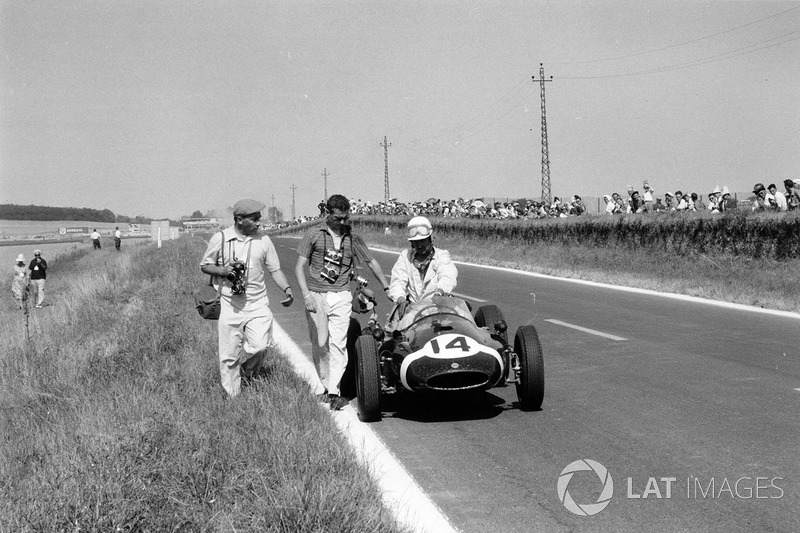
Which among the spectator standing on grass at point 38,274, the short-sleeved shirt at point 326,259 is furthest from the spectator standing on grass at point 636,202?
the spectator standing on grass at point 38,274

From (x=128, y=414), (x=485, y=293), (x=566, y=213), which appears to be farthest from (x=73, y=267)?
(x=128, y=414)

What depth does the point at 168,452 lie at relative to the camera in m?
5.08

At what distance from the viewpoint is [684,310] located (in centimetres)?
1420

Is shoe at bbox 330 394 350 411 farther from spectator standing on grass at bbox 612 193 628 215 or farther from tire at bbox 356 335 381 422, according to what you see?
spectator standing on grass at bbox 612 193 628 215

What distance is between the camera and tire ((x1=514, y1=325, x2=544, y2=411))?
6.85 metres

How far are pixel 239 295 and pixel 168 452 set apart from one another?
7.66ft

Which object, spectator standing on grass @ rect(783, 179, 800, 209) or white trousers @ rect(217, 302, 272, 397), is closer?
white trousers @ rect(217, 302, 272, 397)

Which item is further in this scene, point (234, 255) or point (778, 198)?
point (778, 198)

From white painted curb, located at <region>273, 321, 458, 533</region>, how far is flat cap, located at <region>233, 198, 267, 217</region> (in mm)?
1884

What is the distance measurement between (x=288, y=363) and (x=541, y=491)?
4748mm

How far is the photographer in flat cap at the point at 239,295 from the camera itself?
7164mm

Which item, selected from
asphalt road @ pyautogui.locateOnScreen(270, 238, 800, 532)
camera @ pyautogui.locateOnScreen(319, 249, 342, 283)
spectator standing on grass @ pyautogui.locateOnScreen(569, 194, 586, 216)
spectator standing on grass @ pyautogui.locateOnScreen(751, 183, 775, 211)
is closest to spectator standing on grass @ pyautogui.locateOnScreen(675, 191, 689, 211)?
spectator standing on grass @ pyautogui.locateOnScreen(751, 183, 775, 211)

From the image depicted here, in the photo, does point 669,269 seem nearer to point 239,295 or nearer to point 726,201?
point 726,201

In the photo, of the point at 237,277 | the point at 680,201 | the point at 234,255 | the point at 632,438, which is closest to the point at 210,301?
the point at 237,277
